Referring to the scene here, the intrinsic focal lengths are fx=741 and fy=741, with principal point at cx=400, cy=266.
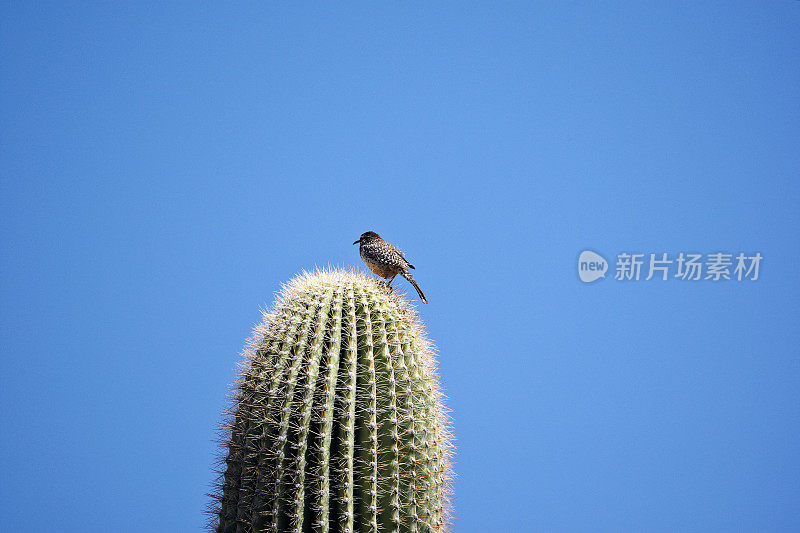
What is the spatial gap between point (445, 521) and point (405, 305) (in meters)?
0.55

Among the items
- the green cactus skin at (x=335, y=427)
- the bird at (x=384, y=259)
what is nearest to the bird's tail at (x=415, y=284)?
the bird at (x=384, y=259)

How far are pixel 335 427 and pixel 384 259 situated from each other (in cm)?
62

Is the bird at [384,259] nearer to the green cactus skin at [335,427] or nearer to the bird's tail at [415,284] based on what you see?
the bird's tail at [415,284]

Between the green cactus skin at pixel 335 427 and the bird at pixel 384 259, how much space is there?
30cm

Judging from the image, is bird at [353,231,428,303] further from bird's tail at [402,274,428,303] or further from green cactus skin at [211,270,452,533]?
green cactus skin at [211,270,452,533]

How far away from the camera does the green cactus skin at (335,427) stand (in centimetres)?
163

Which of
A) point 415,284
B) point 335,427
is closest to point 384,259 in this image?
point 415,284

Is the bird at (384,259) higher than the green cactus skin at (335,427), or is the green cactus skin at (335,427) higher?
the bird at (384,259)

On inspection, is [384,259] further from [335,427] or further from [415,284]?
[335,427]

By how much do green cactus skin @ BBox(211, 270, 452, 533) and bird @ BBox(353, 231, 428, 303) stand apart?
30cm

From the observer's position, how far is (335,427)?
1.68 metres

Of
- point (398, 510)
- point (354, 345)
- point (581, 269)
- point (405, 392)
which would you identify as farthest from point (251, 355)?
point (581, 269)

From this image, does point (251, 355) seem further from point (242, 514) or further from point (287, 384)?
point (242, 514)

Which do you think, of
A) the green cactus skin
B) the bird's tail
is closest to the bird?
the bird's tail
